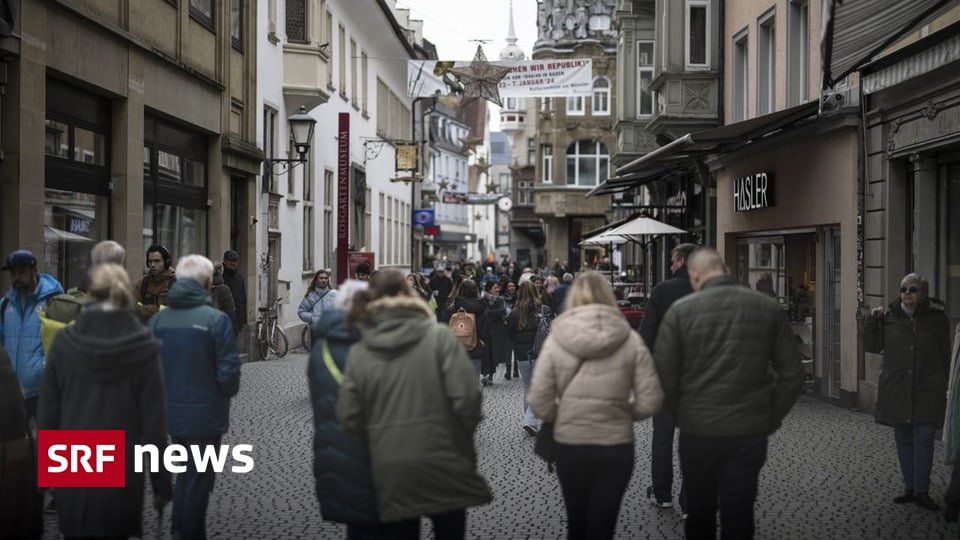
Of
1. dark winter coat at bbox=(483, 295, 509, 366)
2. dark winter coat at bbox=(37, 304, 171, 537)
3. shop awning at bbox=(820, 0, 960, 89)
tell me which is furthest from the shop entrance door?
dark winter coat at bbox=(37, 304, 171, 537)

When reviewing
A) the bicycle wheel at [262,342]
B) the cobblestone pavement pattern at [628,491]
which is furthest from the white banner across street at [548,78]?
the cobblestone pavement pattern at [628,491]

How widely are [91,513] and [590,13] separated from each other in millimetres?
61862

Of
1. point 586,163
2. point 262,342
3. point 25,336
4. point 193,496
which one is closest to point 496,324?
point 262,342

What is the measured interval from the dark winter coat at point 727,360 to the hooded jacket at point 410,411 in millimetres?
1347

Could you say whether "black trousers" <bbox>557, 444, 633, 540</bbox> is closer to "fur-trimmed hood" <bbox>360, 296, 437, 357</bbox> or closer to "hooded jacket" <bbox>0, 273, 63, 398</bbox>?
"fur-trimmed hood" <bbox>360, 296, 437, 357</bbox>

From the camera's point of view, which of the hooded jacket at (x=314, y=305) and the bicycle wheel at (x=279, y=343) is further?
the bicycle wheel at (x=279, y=343)

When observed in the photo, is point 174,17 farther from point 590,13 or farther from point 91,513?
point 590,13

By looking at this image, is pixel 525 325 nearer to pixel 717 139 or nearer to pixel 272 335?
pixel 717 139

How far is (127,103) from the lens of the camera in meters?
16.0

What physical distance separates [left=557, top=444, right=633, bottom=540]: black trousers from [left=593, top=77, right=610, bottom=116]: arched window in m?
55.3

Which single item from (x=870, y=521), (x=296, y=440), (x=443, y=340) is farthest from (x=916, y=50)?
(x=443, y=340)

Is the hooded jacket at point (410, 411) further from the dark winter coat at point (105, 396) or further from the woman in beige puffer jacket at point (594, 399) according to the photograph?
the dark winter coat at point (105, 396)

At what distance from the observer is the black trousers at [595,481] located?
5.98 m

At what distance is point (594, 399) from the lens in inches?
234
